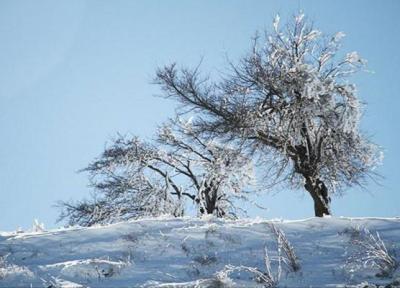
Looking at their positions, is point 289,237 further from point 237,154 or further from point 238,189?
point 238,189

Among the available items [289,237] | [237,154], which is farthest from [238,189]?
[289,237]

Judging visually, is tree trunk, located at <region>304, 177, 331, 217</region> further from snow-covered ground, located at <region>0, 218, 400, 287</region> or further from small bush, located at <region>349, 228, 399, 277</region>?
small bush, located at <region>349, 228, 399, 277</region>

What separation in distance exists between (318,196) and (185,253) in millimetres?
10181

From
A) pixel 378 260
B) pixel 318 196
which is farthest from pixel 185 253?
pixel 318 196

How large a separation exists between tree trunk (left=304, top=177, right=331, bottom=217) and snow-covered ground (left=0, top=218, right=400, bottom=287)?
7933 mm

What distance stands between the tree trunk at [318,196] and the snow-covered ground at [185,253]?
7.93 metres

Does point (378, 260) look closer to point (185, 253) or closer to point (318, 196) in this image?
point (185, 253)

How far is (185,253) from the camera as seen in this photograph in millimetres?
5664

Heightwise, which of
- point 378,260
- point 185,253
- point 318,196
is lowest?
point 378,260

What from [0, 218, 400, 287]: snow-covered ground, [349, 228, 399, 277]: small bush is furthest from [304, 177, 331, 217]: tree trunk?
[349, 228, 399, 277]: small bush

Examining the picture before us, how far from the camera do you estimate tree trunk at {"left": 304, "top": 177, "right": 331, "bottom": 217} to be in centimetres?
1492

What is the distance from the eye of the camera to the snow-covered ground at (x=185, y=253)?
4.60m

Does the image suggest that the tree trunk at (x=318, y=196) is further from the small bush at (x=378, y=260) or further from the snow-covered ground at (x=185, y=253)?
the small bush at (x=378, y=260)

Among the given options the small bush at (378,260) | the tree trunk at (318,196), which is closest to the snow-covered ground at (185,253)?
the small bush at (378,260)
